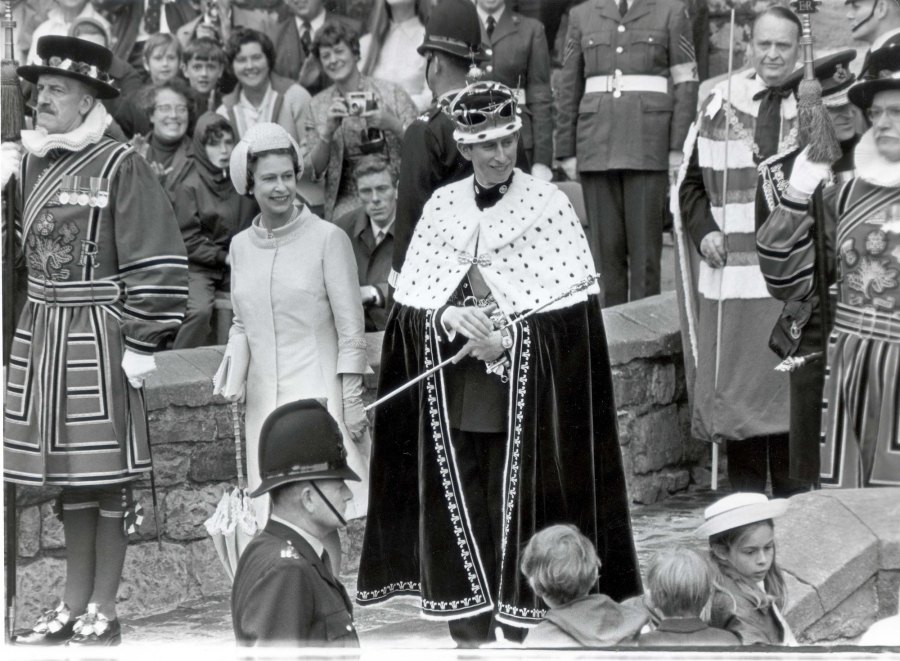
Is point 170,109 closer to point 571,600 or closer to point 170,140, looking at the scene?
point 170,140

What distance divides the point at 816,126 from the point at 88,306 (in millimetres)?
2285

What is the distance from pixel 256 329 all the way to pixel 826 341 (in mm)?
1781

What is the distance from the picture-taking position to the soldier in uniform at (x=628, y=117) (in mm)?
7840

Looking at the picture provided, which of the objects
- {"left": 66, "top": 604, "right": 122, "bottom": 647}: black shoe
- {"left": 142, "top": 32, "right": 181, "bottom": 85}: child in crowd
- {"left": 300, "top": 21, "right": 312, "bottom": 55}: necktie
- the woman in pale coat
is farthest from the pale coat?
{"left": 300, "top": 21, "right": 312, "bottom": 55}: necktie

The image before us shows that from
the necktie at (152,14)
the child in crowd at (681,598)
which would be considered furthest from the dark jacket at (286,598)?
the necktie at (152,14)

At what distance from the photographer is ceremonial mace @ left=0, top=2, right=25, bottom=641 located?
229 inches

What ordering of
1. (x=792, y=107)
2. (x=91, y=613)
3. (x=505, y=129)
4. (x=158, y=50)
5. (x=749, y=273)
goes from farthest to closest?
1. (x=158, y=50)
2. (x=749, y=273)
3. (x=792, y=107)
4. (x=91, y=613)
5. (x=505, y=129)

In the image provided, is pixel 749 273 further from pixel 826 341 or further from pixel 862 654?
pixel 862 654

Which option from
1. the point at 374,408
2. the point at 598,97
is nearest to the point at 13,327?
the point at 374,408

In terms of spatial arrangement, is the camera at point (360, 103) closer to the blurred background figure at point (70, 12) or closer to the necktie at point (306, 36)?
the necktie at point (306, 36)

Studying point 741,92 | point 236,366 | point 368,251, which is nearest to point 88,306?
point 236,366

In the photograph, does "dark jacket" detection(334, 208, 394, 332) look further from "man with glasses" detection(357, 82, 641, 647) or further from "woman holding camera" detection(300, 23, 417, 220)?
"man with glasses" detection(357, 82, 641, 647)

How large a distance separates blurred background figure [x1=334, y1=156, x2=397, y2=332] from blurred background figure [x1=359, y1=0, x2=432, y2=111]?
2.54 ft

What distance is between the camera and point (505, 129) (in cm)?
521
